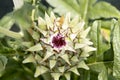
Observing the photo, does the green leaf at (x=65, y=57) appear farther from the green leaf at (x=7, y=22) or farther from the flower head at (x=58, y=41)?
the green leaf at (x=7, y=22)

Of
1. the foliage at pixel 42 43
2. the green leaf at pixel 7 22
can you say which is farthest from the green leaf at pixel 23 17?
the green leaf at pixel 7 22

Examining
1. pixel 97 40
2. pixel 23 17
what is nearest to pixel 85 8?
pixel 97 40

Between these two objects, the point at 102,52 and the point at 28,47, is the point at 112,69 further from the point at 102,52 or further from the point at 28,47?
the point at 28,47

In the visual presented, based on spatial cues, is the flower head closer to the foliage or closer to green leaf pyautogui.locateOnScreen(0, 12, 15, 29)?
the foliage

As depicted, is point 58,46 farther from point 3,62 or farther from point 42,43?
point 3,62

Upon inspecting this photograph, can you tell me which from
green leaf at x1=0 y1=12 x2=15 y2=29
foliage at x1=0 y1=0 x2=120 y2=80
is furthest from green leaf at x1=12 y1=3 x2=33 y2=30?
green leaf at x1=0 y1=12 x2=15 y2=29

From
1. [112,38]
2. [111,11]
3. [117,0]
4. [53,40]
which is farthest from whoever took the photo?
[117,0]

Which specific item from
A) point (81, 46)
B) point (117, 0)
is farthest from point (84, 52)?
point (117, 0)
